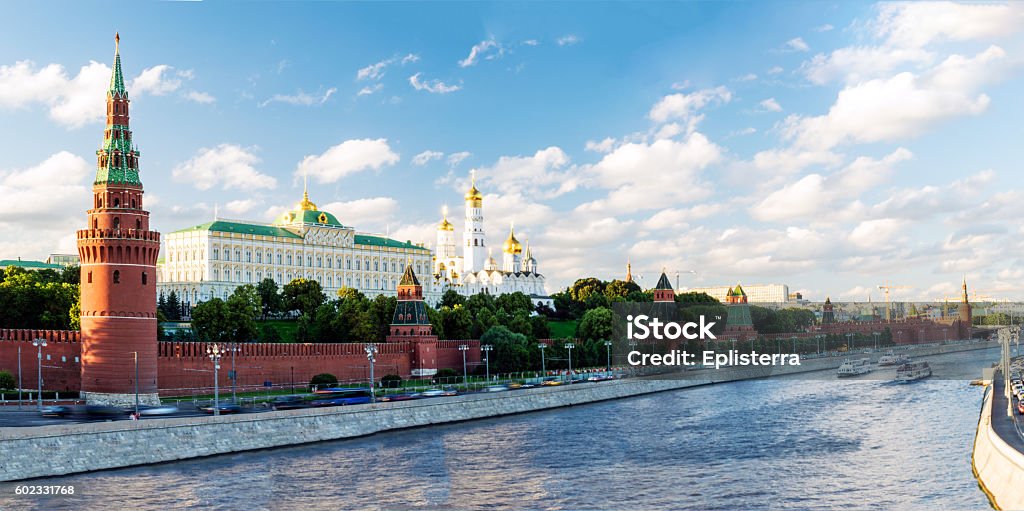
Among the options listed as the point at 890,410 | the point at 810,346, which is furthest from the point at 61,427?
the point at 810,346

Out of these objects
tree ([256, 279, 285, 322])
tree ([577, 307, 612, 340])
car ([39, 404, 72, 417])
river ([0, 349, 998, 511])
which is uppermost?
tree ([256, 279, 285, 322])

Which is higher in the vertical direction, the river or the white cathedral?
the white cathedral

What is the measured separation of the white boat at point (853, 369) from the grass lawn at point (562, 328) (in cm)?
2758

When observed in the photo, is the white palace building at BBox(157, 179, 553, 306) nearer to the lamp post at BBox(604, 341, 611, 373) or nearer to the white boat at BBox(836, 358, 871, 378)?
the lamp post at BBox(604, 341, 611, 373)

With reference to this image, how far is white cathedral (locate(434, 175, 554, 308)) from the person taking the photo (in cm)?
15975

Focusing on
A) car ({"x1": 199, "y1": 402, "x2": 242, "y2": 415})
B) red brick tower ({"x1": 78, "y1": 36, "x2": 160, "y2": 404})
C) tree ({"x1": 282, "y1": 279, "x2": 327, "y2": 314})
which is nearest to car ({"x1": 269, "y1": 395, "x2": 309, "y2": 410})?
A: car ({"x1": 199, "y1": 402, "x2": 242, "y2": 415})

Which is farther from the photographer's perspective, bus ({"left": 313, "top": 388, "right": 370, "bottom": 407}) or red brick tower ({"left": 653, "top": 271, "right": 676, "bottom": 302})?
red brick tower ({"left": 653, "top": 271, "right": 676, "bottom": 302})

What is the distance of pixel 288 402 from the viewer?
52.4 meters

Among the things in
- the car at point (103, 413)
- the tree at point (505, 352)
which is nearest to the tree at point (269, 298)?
the tree at point (505, 352)

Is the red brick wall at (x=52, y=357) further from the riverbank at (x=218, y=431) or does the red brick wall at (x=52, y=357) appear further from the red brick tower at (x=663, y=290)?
the red brick tower at (x=663, y=290)

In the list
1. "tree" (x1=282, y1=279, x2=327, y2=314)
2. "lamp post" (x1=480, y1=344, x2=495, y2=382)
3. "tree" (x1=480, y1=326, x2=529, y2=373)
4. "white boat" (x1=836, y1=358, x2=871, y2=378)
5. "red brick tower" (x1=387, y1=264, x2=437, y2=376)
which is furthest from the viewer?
"white boat" (x1=836, y1=358, x2=871, y2=378)

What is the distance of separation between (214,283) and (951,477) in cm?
8339

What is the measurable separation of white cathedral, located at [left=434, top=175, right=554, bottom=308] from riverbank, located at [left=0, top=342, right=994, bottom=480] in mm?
93957

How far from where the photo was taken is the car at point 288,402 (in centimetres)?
4947
